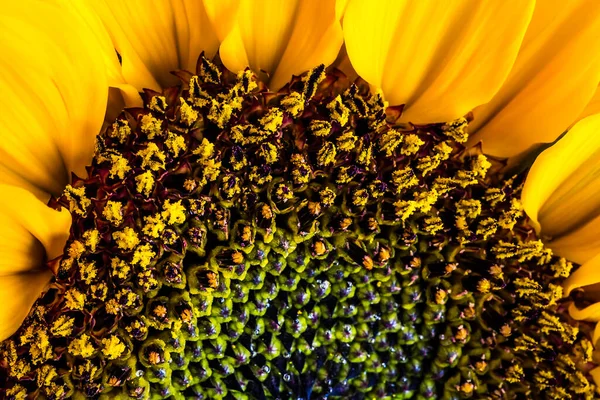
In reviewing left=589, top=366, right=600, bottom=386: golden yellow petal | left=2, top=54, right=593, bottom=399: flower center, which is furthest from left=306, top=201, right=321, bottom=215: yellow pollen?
left=589, top=366, right=600, bottom=386: golden yellow petal

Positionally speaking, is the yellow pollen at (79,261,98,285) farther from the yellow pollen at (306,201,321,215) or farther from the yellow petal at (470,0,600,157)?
the yellow petal at (470,0,600,157)

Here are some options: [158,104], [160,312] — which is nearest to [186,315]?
[160,312]

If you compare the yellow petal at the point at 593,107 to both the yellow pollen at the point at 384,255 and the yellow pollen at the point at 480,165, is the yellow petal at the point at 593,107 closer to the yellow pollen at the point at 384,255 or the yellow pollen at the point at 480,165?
the yellow pollen at the point at 480,165

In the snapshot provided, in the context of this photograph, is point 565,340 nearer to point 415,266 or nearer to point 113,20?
point 415,266

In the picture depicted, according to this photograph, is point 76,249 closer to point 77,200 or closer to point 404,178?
point 77,200

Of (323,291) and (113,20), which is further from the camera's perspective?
(323,291)

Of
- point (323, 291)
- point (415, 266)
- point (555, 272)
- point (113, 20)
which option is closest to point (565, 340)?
point (555, 272)
